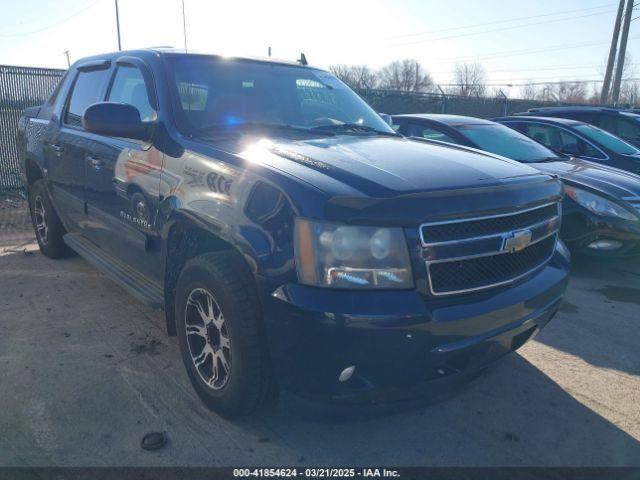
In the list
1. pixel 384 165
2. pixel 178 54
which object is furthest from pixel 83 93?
pixel 384 165

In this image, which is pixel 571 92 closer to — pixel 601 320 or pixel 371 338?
pixel 601 320

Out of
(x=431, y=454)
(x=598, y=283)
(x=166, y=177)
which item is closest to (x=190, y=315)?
(x=166, y=177)

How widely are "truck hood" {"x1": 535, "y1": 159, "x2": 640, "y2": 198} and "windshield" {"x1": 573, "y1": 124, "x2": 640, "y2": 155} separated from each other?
1434 mm

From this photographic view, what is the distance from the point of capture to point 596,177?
5.64m

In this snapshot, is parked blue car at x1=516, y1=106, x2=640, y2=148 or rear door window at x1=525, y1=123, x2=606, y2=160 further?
parked blue car at x1=516, y1=106, x2=640, y2=148

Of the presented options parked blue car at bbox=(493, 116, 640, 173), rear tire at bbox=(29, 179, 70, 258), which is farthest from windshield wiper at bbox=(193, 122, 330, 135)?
parked blue car at bbox=(493, 116, 640, 173)

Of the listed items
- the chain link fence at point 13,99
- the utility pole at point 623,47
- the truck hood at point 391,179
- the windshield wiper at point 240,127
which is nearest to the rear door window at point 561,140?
the truck hood at point 391,179

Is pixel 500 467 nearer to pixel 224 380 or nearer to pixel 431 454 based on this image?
pixel 431 454

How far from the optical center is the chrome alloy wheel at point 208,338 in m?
2.60

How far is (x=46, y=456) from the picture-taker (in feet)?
8.12

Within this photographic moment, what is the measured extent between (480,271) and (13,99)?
370 inches

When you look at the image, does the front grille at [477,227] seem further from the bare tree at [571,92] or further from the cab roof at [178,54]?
the bare tree at [571,92]

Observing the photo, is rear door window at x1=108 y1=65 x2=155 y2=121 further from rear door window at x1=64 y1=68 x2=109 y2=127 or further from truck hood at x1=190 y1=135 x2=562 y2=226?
truck hood at x1=190 y1=135 x2=562 y2=226

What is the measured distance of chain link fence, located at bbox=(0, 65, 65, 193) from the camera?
9039mm
